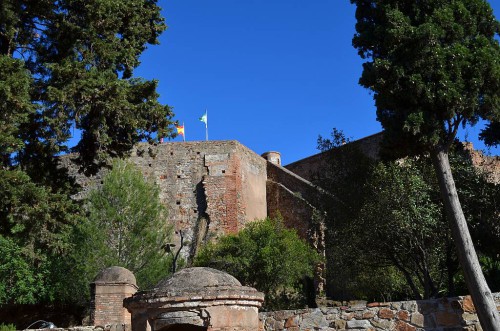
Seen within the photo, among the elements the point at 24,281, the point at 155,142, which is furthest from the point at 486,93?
the point at 24,281

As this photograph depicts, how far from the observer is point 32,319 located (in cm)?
2352

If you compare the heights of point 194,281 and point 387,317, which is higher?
point 194,281

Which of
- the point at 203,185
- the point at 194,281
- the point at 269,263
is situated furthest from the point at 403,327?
the point at 203,185

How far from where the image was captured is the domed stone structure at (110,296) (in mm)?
11242

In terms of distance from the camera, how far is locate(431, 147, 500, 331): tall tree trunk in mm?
9570

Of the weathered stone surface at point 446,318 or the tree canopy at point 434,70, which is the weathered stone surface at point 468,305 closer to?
the weathered stone surface at point 446,318

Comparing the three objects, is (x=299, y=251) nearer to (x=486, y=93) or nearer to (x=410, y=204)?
(x=410, y=204)

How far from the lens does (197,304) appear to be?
6.29m

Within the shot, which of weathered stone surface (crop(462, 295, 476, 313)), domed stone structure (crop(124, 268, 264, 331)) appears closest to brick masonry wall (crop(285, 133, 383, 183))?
weathered stone surface (crop(462, 295, 476, 313))

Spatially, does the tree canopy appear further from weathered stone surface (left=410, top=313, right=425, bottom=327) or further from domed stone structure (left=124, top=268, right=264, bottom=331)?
domed stone structure (left=124, top=268, right=264, bottom=331)

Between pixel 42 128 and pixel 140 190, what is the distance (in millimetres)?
12166

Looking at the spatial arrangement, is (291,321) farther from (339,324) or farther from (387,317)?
(387,317)

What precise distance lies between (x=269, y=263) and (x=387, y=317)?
39.3ft

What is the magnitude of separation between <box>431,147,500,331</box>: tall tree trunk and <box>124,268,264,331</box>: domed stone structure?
4.64 m
